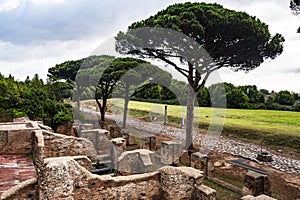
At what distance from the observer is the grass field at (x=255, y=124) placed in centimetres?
1497

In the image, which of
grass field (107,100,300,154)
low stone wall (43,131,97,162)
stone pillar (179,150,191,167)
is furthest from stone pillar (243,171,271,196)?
grass field (107,100,300,154)

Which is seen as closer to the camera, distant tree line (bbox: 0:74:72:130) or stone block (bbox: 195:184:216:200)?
stone block (bbox: 195:184:216:200)

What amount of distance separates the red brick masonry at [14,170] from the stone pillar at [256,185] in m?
5.23

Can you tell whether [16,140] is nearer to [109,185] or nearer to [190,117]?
[109,185]

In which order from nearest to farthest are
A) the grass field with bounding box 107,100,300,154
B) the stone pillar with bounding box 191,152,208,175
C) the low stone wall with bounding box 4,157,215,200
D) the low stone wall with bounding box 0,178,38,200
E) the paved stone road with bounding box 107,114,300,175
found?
the low stone wall with bounding box 4,157,215,200 < the low stone wall with bounding box 0,178,38,200 < the stone pillar with bounding box 191,152,208,175 < the paved stone road with bounding box 107,114,300,175 < the grass field with bounding box 107,100,300,154

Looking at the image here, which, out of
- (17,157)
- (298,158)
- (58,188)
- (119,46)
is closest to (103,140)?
(17,157)

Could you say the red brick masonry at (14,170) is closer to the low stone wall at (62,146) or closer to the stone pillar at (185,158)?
the low stone wall at (62,146)

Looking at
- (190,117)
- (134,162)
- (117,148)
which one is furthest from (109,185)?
(190,117)

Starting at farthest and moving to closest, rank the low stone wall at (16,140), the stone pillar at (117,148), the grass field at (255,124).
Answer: the grass field at (255,124) → the stone pillar at (117,148) → the low stone wall at (16,140)

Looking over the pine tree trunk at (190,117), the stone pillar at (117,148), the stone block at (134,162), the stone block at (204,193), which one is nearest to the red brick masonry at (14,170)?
the stone block at (134,162)

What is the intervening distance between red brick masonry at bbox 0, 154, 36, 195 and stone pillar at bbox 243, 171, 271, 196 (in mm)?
5230

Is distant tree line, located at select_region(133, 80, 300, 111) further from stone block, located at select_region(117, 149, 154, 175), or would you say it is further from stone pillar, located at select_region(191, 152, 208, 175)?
stone block, located at select_region(117, 149, 154, 175)

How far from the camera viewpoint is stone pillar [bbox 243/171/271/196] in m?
6.75

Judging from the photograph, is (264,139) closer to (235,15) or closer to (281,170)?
(281,170)
